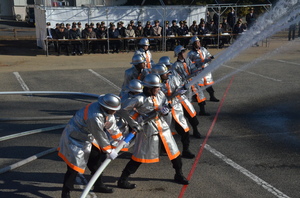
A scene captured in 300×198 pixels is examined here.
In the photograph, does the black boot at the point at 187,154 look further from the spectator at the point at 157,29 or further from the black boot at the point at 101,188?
the spectator at the point at 157,29

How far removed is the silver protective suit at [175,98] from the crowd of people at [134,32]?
15277 millimetres

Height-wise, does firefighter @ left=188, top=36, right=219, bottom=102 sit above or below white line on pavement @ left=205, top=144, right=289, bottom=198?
above

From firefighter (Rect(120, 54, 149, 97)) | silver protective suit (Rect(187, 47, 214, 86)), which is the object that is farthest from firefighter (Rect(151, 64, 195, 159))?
silver protective suit (Rect(187, 47, 214, 86))

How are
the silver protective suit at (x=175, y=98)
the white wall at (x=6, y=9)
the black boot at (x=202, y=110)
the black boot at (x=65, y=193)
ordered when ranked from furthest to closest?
the white wall at (x=6, y=9) < the black boot at (x=202, y=110) < the silver protective suit at (x=175, y=98) < the black boot at (x=65, y=193)

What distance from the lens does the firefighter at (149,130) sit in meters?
6.14

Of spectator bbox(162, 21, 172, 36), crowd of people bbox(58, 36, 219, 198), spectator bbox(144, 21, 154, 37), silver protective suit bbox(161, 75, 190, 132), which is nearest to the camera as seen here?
crowd of people bbox(58, 36, 219, 198)

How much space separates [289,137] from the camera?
8.76 m

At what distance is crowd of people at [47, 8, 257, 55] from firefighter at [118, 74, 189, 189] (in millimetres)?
16575

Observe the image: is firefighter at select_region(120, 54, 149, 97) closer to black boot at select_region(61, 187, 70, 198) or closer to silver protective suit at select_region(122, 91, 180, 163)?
silver protective suit at select_region(122, 91, 180, 163)

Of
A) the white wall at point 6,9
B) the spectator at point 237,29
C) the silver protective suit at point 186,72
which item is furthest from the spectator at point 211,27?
the white wall at point 6,9

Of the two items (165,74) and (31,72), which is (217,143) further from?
(31,72)

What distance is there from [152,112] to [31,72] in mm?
12576

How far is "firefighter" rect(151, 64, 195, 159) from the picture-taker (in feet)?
23.9

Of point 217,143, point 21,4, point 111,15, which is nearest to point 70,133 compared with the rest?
point 217,143
